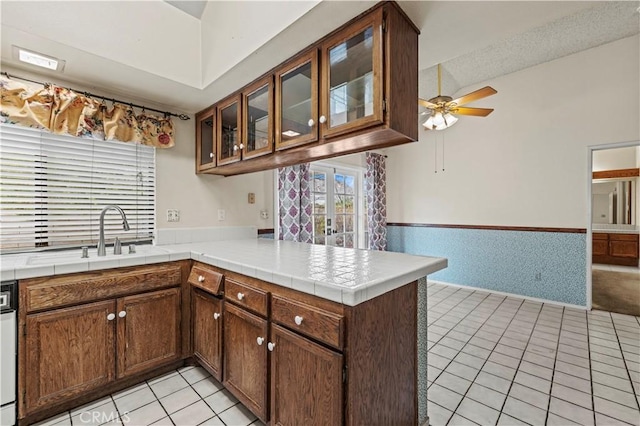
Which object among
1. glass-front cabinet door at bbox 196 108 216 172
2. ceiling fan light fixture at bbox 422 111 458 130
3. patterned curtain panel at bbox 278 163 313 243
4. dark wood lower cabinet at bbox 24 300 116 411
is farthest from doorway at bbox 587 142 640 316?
dark wood lower cabinet at bbox 24 300 116 411

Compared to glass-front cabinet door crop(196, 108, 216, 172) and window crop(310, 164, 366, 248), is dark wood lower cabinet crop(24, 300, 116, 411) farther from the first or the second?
window crop(310, 164, 366, 248)

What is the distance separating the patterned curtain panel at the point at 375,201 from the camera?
5.05 metres

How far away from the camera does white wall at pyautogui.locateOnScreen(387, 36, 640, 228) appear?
320 centimetres

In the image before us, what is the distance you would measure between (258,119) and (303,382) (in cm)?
174

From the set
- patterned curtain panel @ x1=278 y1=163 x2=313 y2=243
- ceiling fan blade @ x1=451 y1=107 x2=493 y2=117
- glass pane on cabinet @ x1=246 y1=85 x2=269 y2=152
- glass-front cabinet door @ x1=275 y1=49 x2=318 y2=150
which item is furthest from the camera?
patterned curtain panel @ x1=278 y1=163 x2=313 y2=243

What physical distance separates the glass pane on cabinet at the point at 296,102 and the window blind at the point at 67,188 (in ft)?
4.78

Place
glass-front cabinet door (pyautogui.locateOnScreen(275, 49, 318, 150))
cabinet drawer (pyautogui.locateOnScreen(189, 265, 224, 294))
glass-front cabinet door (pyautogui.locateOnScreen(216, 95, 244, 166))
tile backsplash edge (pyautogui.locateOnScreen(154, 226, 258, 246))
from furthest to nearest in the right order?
tile backsplash edge (pyautogui.locateOnScreen(154, 226, 258, 246))
glass-front cabinet door (pyautogui.locateOnScreen(216, 95, 244, 166))
cabinet drawer (pyautogui.locateOnScreen(189, 265, 224, 294))
glass-front cabinet door (pyautogui.locateOnScreen(275, 49, 318, 150))

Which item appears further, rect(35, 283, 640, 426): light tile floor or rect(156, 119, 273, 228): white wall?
rect(156, 119, 273, 228): white wall

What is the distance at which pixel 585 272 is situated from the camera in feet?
11.0

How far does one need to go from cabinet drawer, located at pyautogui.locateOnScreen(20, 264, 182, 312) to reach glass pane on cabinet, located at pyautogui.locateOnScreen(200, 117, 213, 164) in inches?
43.2

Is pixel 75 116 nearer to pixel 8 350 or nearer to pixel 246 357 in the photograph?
pixel 8 350

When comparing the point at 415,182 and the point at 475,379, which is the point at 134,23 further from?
the point at 415,182

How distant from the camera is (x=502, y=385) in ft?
6.31

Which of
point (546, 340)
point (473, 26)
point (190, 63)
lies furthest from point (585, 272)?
point (190, 63)
